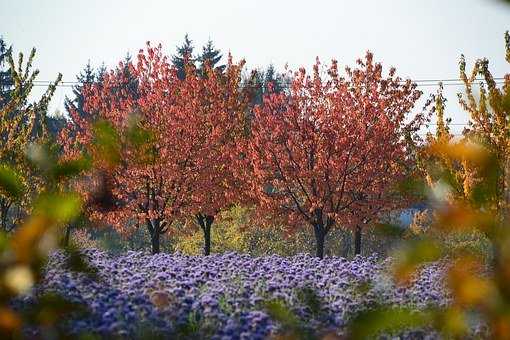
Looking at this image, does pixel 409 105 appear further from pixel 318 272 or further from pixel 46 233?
pixel 46 233

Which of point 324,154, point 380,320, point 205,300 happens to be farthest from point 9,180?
point 324,154

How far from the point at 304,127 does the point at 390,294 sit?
11.3 m

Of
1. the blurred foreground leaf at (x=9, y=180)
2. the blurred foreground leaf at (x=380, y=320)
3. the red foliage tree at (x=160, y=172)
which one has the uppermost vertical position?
the red foliage tree at (x=160, y=172)

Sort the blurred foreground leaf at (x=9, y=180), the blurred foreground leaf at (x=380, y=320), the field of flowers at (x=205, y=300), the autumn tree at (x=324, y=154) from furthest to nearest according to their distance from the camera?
the autumn tree at (x=324, y=154) < the field of flowers at (x=205, y=300) < the blurred foreground leaf at (x=9, y=180) < the blurred foreground leaf at (x=380, y=320)

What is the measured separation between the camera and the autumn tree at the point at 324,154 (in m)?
19.2

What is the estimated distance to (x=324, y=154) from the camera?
19.1 meters

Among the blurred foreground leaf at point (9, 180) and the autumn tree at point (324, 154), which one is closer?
the blurred foreground leaf at point (9, 180)

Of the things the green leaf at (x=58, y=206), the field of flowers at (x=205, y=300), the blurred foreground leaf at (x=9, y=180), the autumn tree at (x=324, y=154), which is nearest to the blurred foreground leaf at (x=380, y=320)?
the green leaf at (x=58, y=206)

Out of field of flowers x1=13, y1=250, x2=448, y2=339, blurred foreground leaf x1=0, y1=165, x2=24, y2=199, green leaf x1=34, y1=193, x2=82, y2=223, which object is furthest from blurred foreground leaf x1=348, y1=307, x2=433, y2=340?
field of flowers x1=13, y1=250, x2=448, y2=339

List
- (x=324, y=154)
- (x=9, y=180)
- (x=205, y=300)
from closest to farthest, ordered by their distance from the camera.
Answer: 1. (x=9, y=180)
2. (x=205, y=300)
3. (x=324, y=154)

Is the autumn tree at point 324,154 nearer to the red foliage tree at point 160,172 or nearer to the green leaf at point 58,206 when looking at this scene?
the red foliage tree at point 160,172

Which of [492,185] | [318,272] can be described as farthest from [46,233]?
[318,272]

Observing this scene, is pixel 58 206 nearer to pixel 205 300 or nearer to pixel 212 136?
pixel 205 300

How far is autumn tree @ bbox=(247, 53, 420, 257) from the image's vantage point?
63.0 ft
